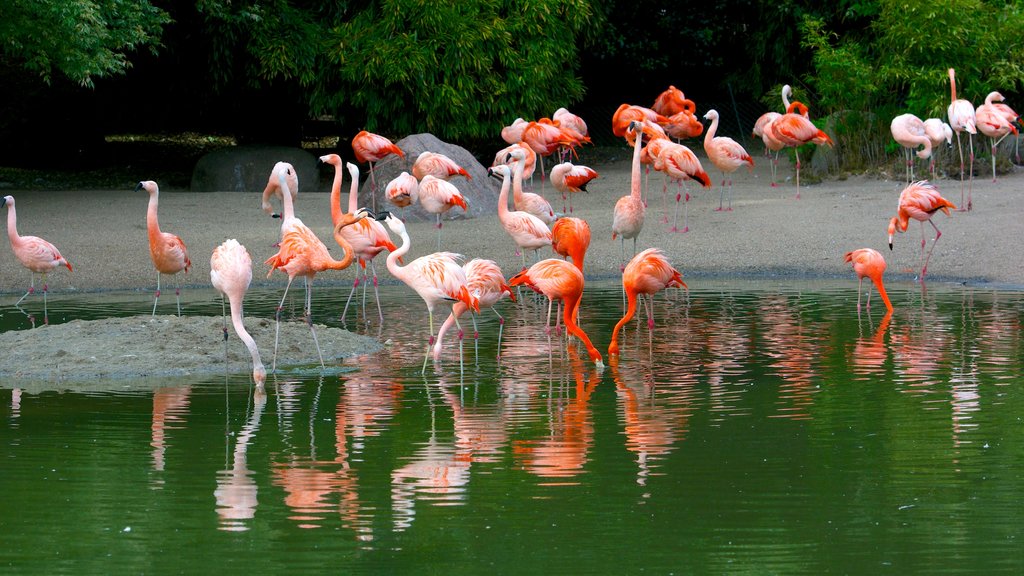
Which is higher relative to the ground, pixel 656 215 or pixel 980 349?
pixel 656 215

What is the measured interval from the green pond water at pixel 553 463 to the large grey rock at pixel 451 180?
6.94 metres

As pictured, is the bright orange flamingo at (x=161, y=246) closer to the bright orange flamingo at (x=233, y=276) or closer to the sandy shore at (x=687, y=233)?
the bright orange flamingo at (x=233, y=276)

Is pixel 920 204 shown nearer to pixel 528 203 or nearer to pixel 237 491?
pixel 528 203

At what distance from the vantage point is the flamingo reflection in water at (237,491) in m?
5.17

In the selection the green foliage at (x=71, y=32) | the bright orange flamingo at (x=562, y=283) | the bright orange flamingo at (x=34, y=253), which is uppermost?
the green foliage at (x=71, y=32)

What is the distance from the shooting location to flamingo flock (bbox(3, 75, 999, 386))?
27.1ft

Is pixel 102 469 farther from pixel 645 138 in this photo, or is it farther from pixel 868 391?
pixel 645 138

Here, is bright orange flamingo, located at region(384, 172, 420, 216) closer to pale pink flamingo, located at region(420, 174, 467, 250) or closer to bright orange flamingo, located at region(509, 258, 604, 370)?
pale pink flamingo, located at region(420, 174, 467, 250)

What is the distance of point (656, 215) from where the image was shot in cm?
1550

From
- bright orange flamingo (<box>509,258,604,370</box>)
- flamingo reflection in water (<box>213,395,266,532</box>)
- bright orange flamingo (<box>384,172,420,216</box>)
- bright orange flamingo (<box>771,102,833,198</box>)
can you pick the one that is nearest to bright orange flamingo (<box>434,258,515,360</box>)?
bright orange flamingo (<box>509,258,604,370</box>)

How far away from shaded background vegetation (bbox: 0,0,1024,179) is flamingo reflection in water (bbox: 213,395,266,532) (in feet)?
33.2

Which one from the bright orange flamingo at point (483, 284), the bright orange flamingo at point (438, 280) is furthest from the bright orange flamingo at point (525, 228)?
the bright orange flamingo at point (438, 280)

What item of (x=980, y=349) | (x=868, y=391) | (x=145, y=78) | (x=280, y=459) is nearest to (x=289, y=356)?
(x=280, y=459)

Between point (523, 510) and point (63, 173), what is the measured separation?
17674 millimetres
